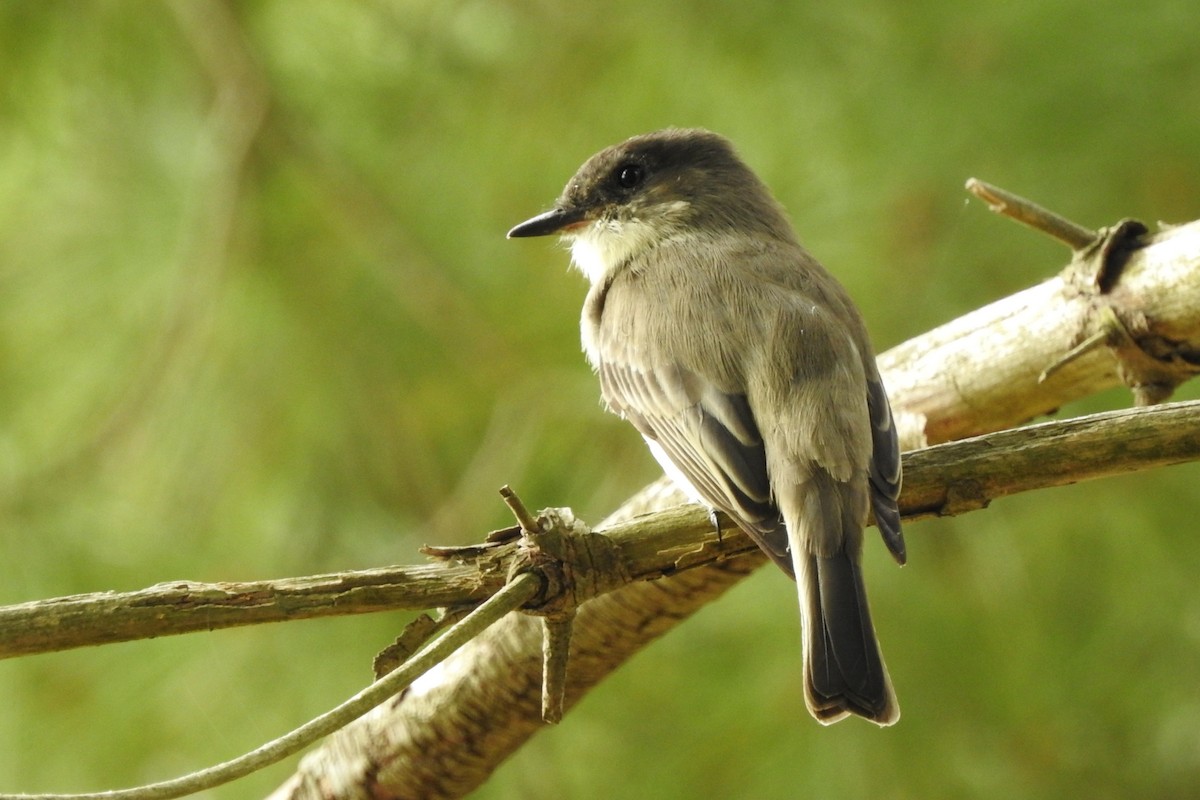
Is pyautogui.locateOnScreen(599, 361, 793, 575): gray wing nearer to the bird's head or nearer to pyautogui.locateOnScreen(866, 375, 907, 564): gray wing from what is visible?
pyautogui.locateOnScreen(866, 375, 907, 564): gray wing

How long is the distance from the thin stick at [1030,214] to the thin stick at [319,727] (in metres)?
1.50

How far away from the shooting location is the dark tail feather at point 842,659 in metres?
2.44

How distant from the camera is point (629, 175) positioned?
154 inches

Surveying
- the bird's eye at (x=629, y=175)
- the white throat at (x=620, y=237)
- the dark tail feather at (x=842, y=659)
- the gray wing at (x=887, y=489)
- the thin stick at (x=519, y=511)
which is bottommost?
the dark tail feather at (x=842, y=659)

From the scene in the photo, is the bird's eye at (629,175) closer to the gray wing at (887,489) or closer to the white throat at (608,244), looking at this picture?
the white throat at (608,244)

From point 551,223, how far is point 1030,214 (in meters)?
1.44

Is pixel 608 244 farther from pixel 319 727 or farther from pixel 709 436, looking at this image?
pixel 319 727

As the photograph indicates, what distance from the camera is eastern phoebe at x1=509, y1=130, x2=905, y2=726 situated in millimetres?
2531

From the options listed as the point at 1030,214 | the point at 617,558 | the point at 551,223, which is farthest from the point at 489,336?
the point at 617,558

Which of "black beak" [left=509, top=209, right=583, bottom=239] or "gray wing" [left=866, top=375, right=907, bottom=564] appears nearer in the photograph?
"gray wing" [left=866, top=375, right=907, bottom=564]

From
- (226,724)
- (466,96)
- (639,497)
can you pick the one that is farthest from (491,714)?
(466,96)

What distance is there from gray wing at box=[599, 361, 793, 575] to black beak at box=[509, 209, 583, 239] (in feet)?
2.50

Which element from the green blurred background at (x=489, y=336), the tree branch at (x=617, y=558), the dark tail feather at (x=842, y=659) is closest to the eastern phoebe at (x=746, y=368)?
the dark tail feather at (x=842, y=659)

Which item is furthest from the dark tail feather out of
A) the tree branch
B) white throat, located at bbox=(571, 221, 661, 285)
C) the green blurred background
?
the green blurred background
